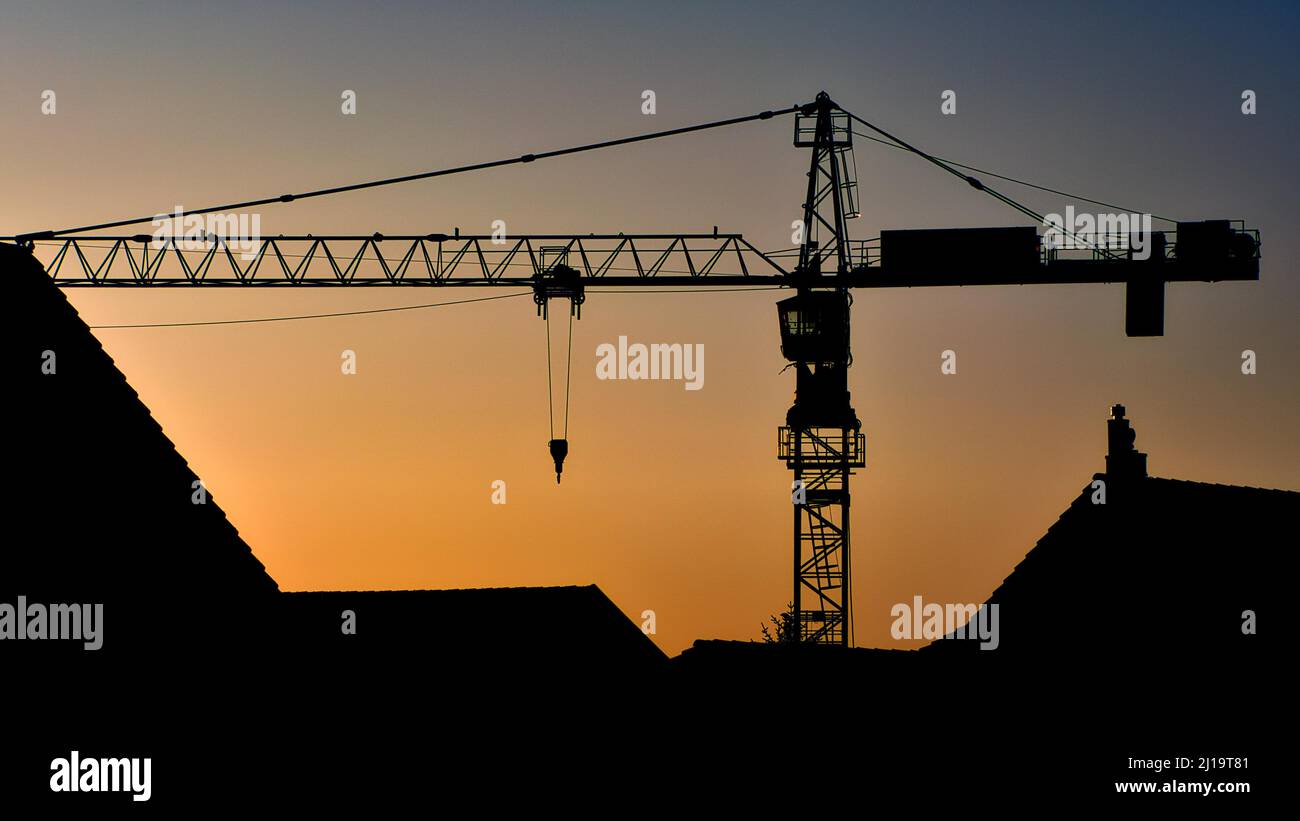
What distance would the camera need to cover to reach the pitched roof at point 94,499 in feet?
50.8

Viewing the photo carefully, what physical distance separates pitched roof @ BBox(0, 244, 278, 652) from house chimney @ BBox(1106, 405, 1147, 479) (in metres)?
17.7

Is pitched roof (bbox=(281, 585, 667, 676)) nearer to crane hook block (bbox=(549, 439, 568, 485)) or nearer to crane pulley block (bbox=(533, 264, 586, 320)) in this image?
crane hook block (bbox=(549, 439, 568, 485))

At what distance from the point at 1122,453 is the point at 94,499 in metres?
19.6

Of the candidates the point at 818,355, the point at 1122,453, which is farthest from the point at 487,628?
the point at 818,355

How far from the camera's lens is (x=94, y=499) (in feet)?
52.4

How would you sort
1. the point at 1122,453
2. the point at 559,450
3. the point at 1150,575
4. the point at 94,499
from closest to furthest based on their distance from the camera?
1. the point at 94,499
2. the point at 1150,575
3. the point at 1122,453
4. the point at 559,450

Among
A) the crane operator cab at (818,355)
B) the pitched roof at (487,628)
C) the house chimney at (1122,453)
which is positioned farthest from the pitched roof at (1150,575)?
the crane operator cab at (818,355)

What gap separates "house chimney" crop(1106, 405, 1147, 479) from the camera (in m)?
28.6

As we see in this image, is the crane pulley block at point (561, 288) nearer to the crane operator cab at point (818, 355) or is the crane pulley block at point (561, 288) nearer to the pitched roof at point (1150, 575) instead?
the crane operator cab at point (818, 355)

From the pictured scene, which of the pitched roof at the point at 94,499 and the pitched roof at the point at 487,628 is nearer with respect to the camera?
the pitched roof at the point at 94,499

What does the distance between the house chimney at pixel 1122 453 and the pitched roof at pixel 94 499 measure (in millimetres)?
17682

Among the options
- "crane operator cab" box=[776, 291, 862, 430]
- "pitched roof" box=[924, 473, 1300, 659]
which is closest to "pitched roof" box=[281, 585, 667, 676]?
"pitched roof" box=[924, 473, 1300, 659]

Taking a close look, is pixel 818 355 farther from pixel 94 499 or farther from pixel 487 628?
pixel 94 499
